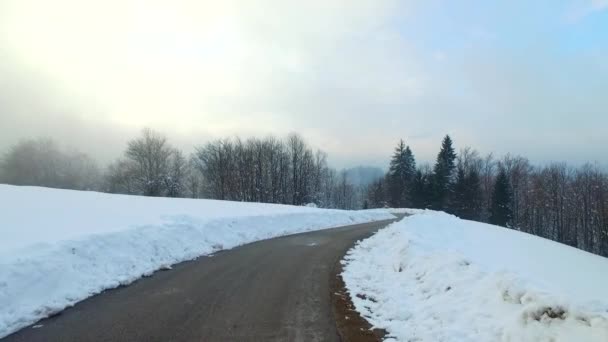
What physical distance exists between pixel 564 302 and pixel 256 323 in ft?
14.0

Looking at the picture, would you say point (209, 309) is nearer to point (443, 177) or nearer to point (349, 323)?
point (349, 323)

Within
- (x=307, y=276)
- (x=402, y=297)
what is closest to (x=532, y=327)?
(x=402, y=297)

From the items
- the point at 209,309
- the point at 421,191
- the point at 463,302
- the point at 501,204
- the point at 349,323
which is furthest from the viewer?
the point at 421,191

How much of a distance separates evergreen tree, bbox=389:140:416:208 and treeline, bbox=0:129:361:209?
16950 millimetres

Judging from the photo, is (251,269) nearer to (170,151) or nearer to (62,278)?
(62,278)

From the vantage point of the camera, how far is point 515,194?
70.6 m

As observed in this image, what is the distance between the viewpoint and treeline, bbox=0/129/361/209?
6631cm

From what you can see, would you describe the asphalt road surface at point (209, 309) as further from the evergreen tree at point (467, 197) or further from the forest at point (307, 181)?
the evergreen tree at point (467, 197)

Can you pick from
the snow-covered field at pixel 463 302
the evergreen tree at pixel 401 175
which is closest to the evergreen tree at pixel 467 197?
the evergreen tree at pixel 401 175

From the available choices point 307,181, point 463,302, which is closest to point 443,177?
point 307,181

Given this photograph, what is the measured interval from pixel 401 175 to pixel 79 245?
75289mm

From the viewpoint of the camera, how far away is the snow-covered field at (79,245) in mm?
6520

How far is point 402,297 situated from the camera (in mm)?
7270

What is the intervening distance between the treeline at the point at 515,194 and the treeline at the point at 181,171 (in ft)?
68.8
